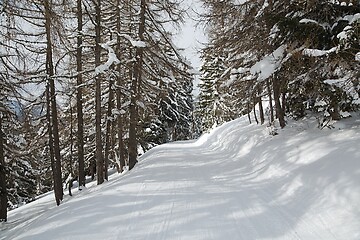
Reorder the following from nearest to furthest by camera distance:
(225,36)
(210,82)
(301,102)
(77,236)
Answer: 1. (77,236)
2. (301,102)
3. (225,36)
4. (210,82)

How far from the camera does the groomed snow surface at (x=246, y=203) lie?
4.58 meters

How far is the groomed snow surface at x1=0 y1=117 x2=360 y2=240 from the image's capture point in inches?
180

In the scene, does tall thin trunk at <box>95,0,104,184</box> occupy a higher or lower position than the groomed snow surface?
higher

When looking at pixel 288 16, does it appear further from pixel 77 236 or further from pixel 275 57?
pixel 77 236

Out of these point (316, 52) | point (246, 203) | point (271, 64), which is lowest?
point (246, 203)

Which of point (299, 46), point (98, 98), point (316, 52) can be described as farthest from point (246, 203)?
point (98, 98)

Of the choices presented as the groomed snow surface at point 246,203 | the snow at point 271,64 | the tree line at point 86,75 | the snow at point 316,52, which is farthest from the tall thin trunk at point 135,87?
the snow at point 316,52

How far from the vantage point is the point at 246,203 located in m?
5.86

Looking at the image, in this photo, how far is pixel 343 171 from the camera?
555 cm

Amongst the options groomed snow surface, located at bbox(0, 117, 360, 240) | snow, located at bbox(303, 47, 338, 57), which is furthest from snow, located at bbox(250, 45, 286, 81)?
groomed snow surface, located at bbox(0, 117, 360, 240)

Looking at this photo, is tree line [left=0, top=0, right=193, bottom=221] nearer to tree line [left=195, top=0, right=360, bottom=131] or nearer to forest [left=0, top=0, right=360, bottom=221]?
forest [left=0, top=0, right=360, bottom=221]

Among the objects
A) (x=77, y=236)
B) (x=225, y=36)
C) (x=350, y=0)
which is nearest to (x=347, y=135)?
(x=350, y=0)

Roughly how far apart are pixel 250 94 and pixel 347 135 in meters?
3.31

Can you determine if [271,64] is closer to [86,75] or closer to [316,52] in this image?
[316,52]
